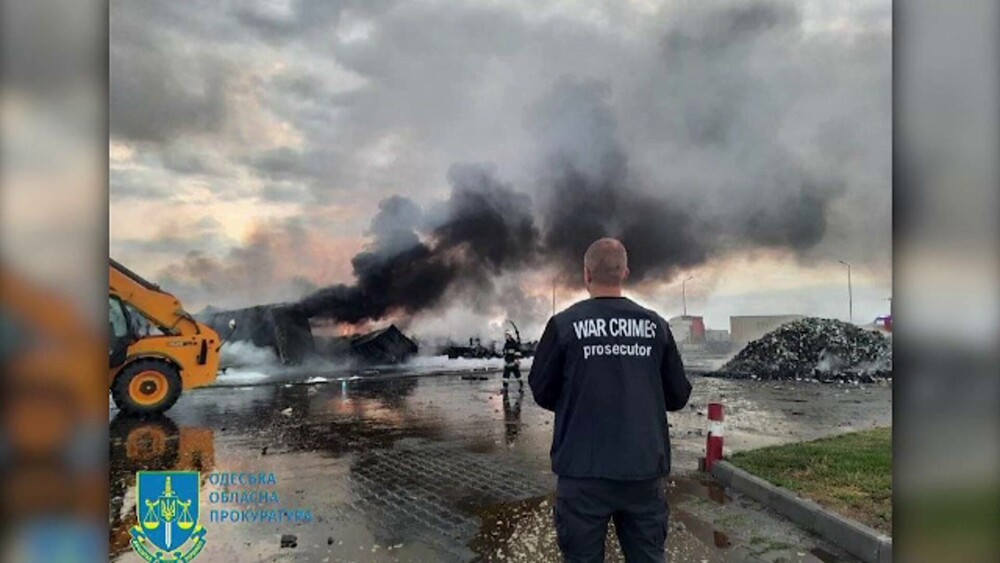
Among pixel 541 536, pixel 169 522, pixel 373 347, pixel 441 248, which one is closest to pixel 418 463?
pixel 373 347

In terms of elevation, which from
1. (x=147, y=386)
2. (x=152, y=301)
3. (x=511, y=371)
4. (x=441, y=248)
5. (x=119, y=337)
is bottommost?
(x=147, y=386)

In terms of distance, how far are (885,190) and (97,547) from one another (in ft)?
11.8

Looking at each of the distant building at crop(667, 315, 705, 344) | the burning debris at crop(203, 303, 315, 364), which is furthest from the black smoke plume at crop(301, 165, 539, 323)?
the distant building at crop(667, 315, 705, 344)

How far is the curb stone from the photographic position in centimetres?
277

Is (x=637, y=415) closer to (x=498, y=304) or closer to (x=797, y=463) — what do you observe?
(x=498, y=304)

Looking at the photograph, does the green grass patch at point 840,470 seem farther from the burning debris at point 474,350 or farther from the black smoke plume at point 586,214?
the burning debris at point 474,350

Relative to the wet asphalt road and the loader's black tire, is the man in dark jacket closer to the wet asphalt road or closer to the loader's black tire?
the wet asphalt road

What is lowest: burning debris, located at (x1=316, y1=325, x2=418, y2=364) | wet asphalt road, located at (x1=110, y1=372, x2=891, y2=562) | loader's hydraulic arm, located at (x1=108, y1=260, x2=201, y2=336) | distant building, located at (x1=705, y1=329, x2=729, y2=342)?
wet asphalt road, located at (x1=110, y1=372, x2=891, y2=562)

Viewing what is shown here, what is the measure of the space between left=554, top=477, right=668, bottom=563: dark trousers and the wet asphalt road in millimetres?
1038

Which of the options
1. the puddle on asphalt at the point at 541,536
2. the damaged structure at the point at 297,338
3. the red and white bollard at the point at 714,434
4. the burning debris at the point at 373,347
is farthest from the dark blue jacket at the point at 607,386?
the burning debris at the point at 373,347

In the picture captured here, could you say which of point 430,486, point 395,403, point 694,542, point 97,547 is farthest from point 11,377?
point 395,403

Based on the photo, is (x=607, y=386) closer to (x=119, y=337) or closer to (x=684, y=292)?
(x=684, y=292)

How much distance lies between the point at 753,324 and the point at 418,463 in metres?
2.36

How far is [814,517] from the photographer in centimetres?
313
